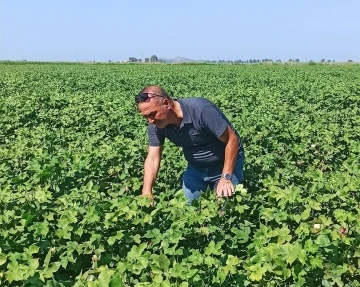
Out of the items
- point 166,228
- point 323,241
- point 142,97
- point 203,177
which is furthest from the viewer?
point 203,177

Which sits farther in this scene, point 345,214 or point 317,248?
point 345,214

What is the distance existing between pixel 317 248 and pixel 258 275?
1.07ft

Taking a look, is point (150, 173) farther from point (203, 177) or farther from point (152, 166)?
point (203, 177)

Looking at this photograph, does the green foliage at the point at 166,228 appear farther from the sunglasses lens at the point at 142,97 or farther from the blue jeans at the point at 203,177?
the sunglasses lens at the point at 142,97

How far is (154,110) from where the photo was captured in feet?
11.1


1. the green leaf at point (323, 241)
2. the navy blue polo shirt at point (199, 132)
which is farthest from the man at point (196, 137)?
the green leaf at point (323, 241)

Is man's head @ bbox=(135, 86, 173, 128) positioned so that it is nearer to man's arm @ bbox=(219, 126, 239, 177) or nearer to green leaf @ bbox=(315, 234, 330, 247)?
man's arm @ bbox=(219, 126, 239, 177)

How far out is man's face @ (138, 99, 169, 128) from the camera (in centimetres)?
337

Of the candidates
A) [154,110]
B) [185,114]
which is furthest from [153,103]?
[185,114]

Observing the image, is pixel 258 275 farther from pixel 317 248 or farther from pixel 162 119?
pixel 162 119

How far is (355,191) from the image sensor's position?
11.3 feet

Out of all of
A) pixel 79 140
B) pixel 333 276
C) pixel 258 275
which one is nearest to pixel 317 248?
pixel 333 276

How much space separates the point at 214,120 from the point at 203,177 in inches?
27.6

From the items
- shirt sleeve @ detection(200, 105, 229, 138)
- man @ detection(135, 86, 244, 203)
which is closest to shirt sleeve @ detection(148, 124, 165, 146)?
man @ detection(135, 86, 244, 203)
